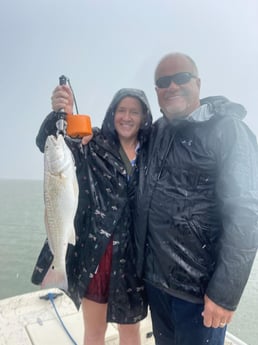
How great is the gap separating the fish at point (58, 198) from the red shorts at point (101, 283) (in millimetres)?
354

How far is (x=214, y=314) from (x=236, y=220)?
0.52 metres

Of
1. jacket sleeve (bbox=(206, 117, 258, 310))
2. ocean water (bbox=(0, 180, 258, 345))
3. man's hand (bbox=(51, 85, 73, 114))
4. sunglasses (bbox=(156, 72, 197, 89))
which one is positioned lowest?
ocean water (bbox=(0, 180, 258, 345))

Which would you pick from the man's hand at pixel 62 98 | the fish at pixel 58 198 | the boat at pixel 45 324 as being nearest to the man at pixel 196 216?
the fish at pixel 58 198

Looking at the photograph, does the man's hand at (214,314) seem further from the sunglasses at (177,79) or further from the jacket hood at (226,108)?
the sunglasses at (177,79)

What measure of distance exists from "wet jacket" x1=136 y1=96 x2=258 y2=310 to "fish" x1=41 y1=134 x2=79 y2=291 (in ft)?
1.53

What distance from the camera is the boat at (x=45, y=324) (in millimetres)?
3020

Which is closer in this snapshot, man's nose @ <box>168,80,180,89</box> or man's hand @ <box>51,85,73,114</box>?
man's hand @ <box>51,85,73,114</box>

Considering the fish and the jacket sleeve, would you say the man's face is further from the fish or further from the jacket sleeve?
the fish

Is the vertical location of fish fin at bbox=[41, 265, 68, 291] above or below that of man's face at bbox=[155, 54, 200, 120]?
below

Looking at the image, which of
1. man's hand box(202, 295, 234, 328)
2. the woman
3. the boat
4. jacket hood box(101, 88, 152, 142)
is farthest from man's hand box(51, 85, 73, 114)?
the boat

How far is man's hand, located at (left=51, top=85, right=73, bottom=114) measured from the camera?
1899 mm

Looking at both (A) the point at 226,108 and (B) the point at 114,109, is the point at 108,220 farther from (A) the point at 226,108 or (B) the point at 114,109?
(A) the point at 226,108

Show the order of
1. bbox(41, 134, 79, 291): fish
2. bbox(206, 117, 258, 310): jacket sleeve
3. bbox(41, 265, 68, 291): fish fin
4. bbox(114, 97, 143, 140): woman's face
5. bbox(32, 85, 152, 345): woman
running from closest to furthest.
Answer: bbox(206, 117, 258, 310): jacket sleeve < bbox(41, 134, 79, 291): fish < bbox(41, 265, 68, 291): fish fin < bbox(32, 85, 152, 345): woman < bbox(114, 97, 143, 140): woman's face

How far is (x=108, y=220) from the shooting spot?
2.07 meters
